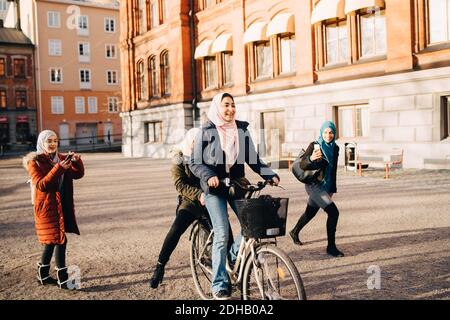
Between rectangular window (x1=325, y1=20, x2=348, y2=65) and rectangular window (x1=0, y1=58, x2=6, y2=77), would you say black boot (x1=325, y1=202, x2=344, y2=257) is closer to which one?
rectangular window (x1=325, y1=20, x2=348, y2=65)

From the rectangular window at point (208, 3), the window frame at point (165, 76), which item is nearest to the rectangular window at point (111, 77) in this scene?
the window frame at point (165, 76)

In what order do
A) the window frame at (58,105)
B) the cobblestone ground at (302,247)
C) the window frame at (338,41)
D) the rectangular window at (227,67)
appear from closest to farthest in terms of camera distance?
the cobblestone ground at (302,247) < the window frame at (338,41) < the rectangular window at (227,67) < the window frame at (58,105)

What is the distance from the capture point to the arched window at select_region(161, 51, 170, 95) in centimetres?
2780

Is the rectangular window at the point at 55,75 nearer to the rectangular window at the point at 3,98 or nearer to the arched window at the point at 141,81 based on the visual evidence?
the rectangular window at the point at 3,98

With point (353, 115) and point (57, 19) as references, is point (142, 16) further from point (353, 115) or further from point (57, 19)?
point (57, 19)

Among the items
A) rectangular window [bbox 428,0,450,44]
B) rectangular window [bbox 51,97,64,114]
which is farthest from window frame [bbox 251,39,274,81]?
rectangular window [bbox 51,97,64,114]

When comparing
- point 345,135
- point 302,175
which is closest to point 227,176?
point 302,175

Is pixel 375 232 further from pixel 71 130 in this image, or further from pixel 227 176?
pixel 71 130

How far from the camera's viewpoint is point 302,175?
6.04 meters

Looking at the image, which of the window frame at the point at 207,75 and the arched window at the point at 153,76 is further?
the arched window at the point at 153,76

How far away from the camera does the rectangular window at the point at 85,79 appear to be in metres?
54.1

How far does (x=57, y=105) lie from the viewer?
52625 millimetres

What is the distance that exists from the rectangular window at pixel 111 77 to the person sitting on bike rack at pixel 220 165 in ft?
178

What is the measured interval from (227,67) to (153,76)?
731 centimetres
